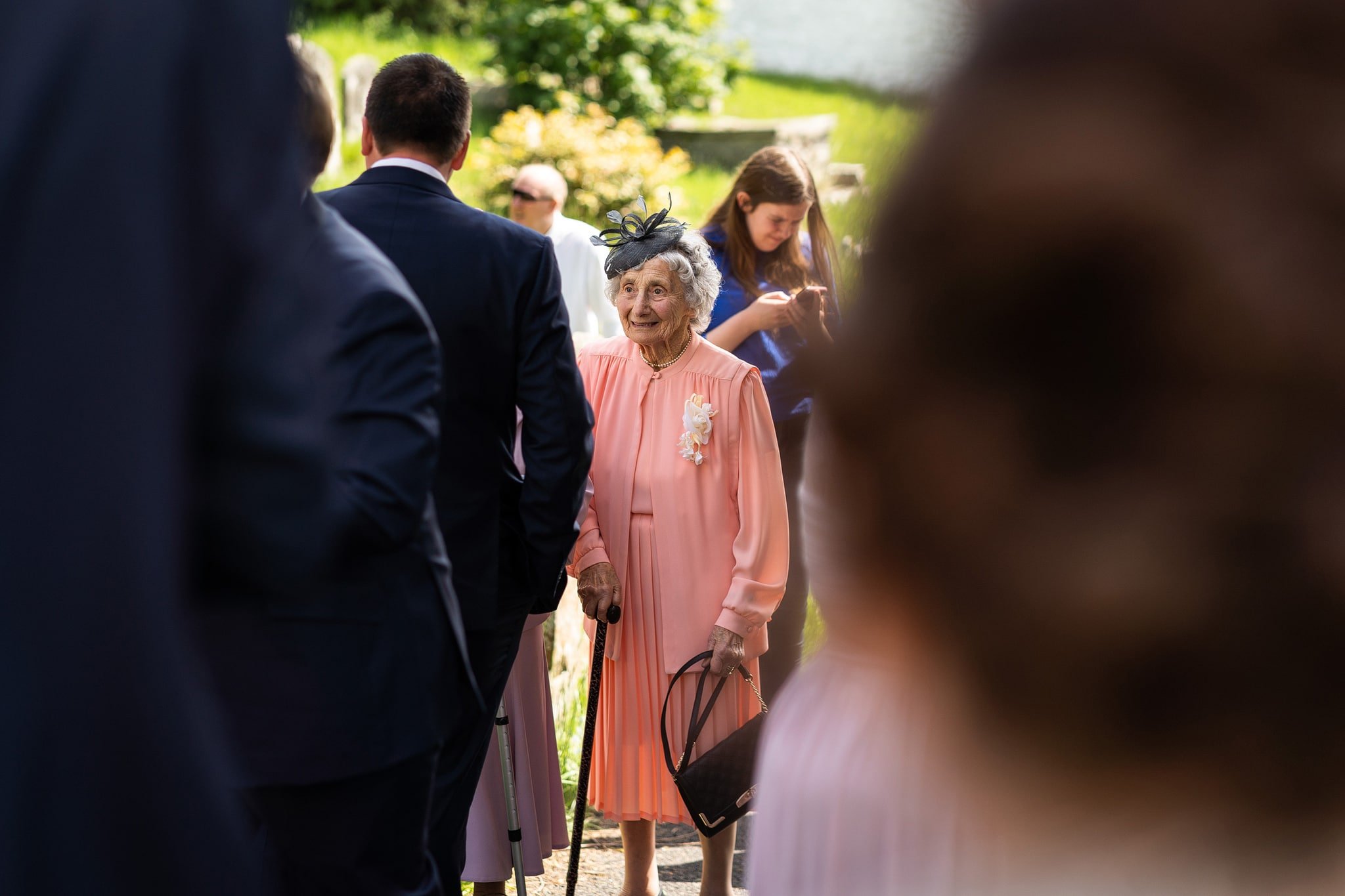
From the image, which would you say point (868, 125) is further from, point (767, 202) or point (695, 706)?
point (767, 202)

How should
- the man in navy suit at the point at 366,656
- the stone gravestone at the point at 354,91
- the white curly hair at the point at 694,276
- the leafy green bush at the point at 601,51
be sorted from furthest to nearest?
the leafy green bush at the point at 601,51 < the stone gravestone at the point at 354,91 < the white curly hair at the point at 694,276 < the man in navy suit at the point at 366,656

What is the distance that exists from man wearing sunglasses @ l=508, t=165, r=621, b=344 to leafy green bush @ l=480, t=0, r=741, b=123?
30.1 feet

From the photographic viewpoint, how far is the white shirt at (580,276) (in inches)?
276

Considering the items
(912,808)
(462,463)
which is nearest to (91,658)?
(912,808)

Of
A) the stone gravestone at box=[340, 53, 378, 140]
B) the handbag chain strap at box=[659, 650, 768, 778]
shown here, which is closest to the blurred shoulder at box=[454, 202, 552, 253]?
the handbag chain strap at box=[659, 650, 768, 778]

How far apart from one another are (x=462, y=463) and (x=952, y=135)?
2.49 meters

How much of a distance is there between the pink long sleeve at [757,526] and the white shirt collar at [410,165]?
1232 millimetres

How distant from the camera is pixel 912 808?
903 millimetres

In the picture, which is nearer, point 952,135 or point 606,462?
point 952,135

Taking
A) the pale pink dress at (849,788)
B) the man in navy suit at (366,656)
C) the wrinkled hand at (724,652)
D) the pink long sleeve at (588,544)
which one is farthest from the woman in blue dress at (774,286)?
the pale pink dress at (849,788)

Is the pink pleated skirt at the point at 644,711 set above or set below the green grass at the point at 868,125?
below

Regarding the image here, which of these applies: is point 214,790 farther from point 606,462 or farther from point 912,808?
point 606,462

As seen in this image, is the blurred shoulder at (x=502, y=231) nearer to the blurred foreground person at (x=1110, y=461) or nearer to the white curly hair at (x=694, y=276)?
the white curly hair at (x=694, y=276)

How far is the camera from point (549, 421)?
325 centimetres
